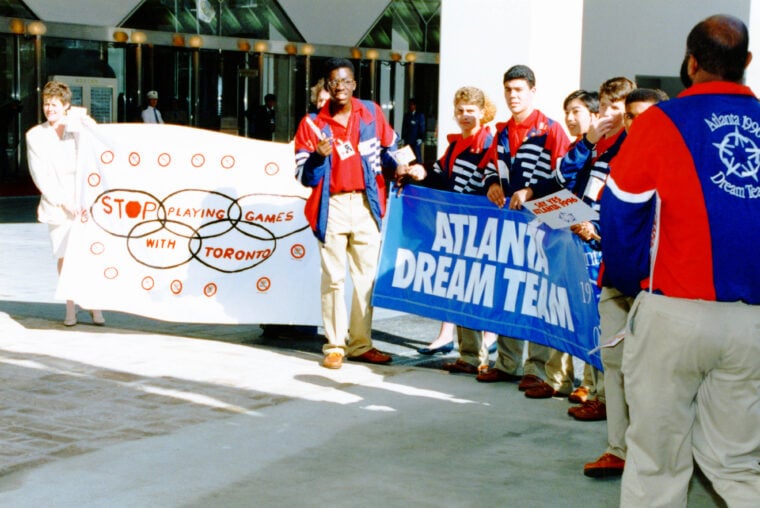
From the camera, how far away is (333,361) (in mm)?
7258

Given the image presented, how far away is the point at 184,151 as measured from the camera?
824cm

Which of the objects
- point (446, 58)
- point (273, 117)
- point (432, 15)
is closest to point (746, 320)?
point (446, 58)

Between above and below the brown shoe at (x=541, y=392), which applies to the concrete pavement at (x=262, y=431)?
below

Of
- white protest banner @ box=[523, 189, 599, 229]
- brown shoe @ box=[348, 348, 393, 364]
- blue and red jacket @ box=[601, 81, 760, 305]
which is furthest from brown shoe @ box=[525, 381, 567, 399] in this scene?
blue and red jacket @ box=[601, 81, 760, 305]

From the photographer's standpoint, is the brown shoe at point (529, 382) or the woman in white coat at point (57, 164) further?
the woman in white coat at point (57, 164)

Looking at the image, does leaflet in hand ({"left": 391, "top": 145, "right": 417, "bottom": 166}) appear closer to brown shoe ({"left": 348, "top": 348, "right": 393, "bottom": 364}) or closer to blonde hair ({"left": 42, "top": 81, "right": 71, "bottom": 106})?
brown shoe ({"left": 348, "top": 348, "right": 393, "bottom": 364})

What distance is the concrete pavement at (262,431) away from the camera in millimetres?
4777

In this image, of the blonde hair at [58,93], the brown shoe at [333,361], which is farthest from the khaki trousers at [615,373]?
the blonde hair at [58,93]

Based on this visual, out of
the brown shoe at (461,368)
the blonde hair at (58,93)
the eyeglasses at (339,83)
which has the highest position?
the eyeglasses at (339,83)

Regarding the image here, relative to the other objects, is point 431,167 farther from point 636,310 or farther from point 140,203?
point 636,310

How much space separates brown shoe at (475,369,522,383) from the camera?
6.96 meters

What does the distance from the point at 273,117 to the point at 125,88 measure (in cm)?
411

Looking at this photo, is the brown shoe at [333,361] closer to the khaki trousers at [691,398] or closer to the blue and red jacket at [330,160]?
the blue and red jacket at [330,160]

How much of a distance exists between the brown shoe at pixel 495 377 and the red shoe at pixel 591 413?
992 millimetres
